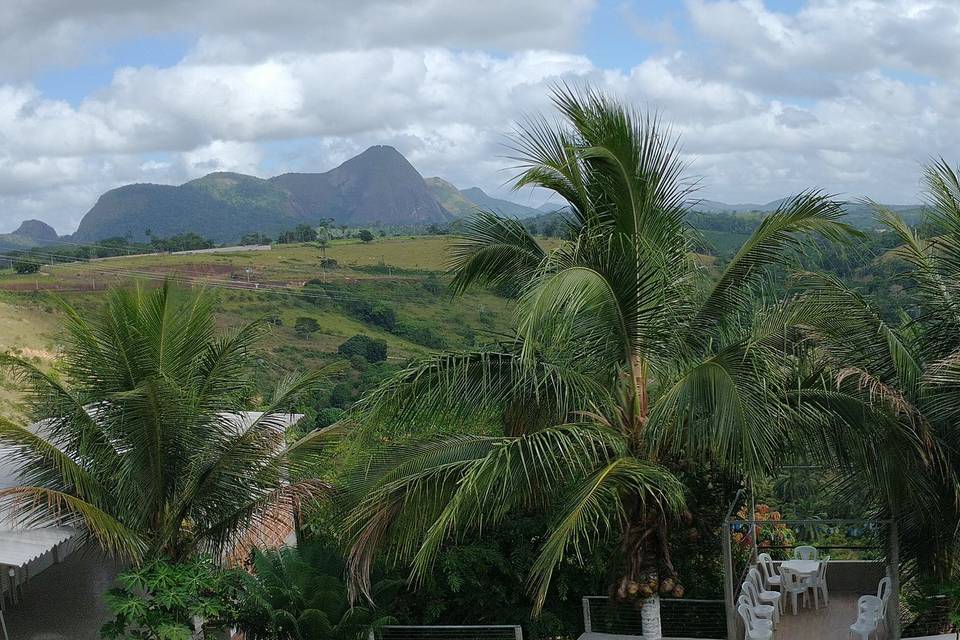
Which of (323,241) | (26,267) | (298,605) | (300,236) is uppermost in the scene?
(300,236)

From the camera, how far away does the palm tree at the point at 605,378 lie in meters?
8.46

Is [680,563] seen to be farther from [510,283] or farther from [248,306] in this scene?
[248,306]

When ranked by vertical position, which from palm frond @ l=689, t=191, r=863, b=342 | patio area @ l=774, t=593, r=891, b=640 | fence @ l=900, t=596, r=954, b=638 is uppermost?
palm frond @ l=689, t=191, r=863, b=342

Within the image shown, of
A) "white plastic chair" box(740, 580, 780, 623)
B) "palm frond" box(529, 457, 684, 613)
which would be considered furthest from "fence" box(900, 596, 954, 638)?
"palm frond" box(529, 457, 684, 613)

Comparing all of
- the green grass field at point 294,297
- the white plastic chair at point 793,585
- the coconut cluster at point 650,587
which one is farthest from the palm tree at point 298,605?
the green grass field at point 294,297

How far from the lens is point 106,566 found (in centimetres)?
1370

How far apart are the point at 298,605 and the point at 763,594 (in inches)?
215

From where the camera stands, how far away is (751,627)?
10461 millimetres

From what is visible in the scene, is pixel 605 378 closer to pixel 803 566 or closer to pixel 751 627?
pixel 751 627

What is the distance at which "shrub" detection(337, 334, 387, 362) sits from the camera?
47625 mm

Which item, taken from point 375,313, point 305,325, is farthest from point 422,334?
point 305,325

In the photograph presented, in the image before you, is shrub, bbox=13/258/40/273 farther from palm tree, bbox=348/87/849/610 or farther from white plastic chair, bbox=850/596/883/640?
white plastic chair, bbox=850/596/883/640

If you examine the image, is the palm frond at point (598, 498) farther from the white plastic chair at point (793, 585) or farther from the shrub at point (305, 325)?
the shrub at point (305, 325)

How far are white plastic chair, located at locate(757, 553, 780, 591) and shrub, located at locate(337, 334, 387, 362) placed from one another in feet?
116
